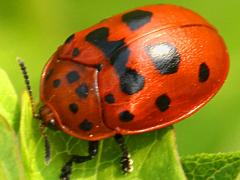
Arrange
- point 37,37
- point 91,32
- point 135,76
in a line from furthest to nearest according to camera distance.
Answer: point 37,37 < point 91,32 < point 135,76

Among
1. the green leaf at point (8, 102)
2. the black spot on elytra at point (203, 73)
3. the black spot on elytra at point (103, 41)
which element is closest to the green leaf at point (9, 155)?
the green leaf at point (8, 102)

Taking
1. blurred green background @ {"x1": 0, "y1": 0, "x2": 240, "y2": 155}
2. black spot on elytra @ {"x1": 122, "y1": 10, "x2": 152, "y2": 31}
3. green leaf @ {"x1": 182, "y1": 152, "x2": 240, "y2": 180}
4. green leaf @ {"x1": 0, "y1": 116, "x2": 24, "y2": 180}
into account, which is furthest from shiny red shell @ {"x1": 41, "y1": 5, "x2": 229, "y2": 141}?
blurred green background @ {"x1": 0, "y1": 0, "x2": 240, "y2": 155}

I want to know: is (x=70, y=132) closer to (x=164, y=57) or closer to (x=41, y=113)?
(x=41, y=113)

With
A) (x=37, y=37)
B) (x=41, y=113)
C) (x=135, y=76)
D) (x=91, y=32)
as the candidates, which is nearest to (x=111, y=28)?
(x=91, y=32)

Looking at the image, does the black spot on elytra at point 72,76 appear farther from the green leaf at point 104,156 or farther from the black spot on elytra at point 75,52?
the green leaf at point 104,156

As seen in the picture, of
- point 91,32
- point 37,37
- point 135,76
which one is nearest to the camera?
point 135,76

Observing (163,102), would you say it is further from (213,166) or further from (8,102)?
(8,102)

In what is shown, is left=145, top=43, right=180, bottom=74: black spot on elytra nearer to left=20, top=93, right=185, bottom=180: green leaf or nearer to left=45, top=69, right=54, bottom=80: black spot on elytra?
left=20, top=93, right=185, bottom=180: green leaf

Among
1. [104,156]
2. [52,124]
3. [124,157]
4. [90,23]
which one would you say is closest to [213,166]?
[124,157]
